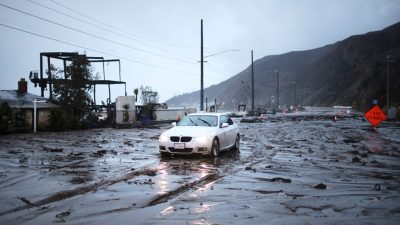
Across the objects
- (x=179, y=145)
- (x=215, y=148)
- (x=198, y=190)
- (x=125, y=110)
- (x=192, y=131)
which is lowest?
(x=198, y=190)

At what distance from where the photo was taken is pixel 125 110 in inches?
1516

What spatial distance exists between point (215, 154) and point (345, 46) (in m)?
187

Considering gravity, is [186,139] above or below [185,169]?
above

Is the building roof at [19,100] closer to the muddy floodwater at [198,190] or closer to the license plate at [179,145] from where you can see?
the muddy floodwater at [198,190]

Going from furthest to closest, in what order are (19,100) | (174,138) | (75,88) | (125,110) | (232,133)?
1. (125,110)
2. (75,88)
3. (19,100)
4. (232,133)
5. (174,138)

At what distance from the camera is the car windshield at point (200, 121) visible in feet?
44.8

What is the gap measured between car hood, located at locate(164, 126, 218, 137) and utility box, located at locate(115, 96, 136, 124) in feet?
85.2

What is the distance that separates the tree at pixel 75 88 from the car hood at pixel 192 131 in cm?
1990

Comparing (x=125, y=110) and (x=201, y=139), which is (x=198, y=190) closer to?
(x=201, y=139)

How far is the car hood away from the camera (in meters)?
12.4

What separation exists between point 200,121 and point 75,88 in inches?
814

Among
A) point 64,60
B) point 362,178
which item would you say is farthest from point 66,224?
point 64,60

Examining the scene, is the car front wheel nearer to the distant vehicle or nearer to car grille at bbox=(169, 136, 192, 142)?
the distant vehicle

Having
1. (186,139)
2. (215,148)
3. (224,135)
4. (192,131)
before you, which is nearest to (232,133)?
(224,135)
